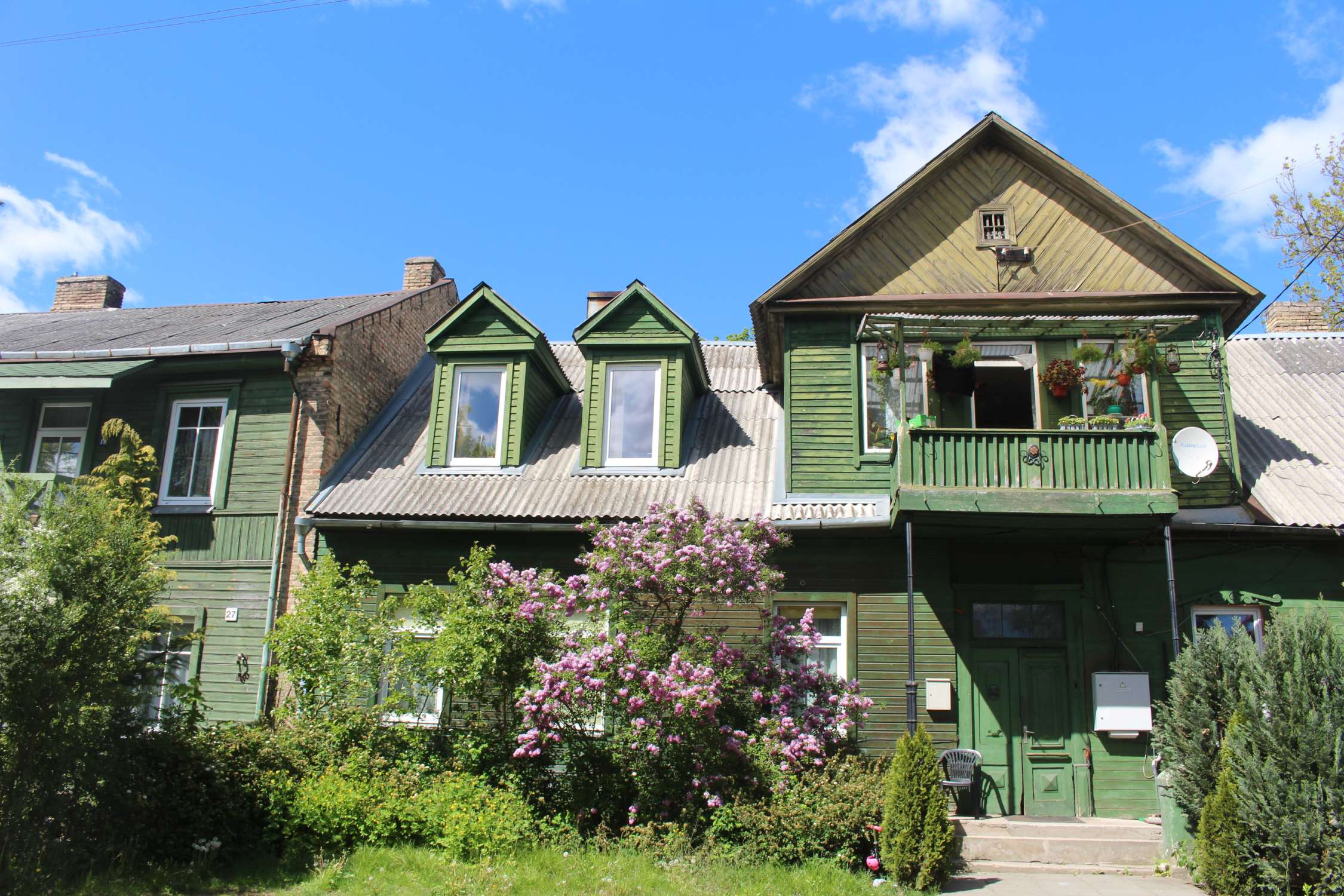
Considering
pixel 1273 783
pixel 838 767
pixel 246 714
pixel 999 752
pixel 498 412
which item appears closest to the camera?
pixel 1273 783

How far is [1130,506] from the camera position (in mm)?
10922

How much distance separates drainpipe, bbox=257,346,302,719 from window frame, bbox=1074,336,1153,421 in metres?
11.0

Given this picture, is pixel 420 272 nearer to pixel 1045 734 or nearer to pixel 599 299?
pixel 599 299

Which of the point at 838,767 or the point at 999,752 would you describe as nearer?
the point at 838,767

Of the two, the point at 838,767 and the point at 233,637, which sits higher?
the point at 233,637

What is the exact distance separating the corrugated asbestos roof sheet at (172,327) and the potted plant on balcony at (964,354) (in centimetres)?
932

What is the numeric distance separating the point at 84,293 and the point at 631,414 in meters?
13.7

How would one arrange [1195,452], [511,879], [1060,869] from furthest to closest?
[1195,452], [1060,869], [511,879]

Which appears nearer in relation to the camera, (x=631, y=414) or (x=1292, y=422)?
(x=631, y=414)

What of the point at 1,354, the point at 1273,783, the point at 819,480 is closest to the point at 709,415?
the point at 819,480

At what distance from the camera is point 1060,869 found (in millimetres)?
9875

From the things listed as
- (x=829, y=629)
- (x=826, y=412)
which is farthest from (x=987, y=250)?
(x=829, y=629)

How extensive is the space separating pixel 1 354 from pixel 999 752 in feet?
52.1

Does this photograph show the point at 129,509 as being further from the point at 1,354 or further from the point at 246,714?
the point at 1,354
